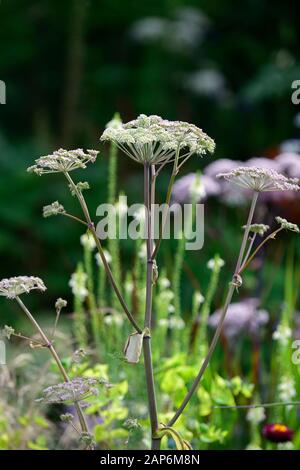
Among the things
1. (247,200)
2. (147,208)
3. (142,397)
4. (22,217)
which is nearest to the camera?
(147,208)

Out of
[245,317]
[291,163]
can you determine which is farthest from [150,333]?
[291,163]

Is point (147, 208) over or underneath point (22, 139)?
underneath

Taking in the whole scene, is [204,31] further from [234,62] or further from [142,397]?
[142,397]

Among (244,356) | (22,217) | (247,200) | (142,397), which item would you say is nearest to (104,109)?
(22,217)

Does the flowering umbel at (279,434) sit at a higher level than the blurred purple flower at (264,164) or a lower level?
lower

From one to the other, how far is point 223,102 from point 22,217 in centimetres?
244

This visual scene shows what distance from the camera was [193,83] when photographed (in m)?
6.91

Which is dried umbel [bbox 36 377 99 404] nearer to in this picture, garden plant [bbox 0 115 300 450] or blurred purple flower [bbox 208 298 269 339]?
garden plant [bbox 0 115 300 450]

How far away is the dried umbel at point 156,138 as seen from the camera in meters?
1.35

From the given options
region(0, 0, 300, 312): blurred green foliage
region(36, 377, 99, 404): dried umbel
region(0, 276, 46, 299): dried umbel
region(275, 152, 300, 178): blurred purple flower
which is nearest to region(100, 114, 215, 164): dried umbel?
region(0, 276, 46, 299): dried umbel

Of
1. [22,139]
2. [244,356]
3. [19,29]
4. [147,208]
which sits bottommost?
[244,356]

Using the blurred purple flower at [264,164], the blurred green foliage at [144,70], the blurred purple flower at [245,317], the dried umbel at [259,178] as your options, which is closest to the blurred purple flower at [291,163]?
the blurred purple flower at [264,164]

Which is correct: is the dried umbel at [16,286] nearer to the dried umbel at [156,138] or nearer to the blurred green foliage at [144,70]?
the dried umbel at [156,138]

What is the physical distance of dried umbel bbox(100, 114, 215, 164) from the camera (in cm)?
135
